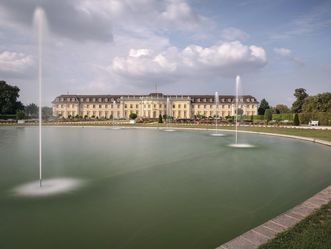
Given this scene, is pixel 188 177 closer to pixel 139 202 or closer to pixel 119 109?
pixel 139 202

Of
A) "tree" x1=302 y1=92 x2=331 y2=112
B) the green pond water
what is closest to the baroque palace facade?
"tree" x1=302 y1=92 x2=331 y2=112

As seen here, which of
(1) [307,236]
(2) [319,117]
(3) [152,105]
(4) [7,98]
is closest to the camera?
(1) [307,236]

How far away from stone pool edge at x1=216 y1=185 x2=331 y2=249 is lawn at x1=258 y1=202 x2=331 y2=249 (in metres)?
0.12

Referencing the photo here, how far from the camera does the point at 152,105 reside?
9000 centimetres

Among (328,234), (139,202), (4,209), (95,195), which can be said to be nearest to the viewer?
(328,234)

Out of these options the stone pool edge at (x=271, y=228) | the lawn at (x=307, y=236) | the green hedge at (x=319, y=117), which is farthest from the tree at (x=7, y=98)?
the lawn at (x=307, y=236)

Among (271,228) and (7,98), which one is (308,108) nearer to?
(271,228)

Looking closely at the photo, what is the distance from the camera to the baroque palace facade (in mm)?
91312

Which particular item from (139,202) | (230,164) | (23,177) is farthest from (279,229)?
(23,177)

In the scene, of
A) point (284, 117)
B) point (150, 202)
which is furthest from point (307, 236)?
point (284, 117)

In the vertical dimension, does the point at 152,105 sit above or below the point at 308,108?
above

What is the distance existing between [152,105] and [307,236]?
8689 cm

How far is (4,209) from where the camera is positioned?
5.71 m

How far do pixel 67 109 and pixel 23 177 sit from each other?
324ft
